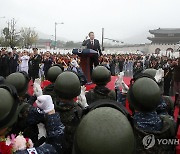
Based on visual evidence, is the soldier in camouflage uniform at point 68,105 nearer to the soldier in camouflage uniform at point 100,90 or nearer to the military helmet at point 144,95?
the military helmet at point 144,95

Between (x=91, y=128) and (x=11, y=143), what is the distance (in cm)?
71

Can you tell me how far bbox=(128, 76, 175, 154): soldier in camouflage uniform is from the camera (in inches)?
105

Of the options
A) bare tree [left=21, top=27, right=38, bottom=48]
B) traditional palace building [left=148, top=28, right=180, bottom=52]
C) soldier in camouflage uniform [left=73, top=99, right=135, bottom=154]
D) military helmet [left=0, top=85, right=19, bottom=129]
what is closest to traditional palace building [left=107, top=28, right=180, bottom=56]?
traditional palace building [left=148, top=28, right=180, bottom=52]

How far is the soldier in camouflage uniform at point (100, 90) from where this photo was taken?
4.52 metres

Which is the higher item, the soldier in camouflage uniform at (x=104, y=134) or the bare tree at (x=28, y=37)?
the bare tree at (x=28, y=37)

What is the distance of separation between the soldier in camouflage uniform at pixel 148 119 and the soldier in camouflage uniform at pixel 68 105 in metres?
0.61

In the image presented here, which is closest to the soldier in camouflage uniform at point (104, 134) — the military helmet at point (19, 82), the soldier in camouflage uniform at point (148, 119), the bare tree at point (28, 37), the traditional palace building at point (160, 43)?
the soldier in camouflage uniform at point (148, 119)

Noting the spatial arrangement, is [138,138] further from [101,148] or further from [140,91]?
[101,148]

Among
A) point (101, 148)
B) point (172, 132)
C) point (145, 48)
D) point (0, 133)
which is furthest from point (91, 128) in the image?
point (145, 48)

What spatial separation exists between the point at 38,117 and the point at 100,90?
225 centimetres

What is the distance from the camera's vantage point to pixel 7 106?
202cm

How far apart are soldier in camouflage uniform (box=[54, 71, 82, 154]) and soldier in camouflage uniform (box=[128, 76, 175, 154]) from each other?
1.99 ft

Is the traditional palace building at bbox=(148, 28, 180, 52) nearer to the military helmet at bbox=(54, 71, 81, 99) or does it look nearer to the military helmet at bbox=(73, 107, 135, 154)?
the military helmet at bbox=(54, 71, 81, 99)

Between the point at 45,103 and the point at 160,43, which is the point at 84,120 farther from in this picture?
the point at 160,43
